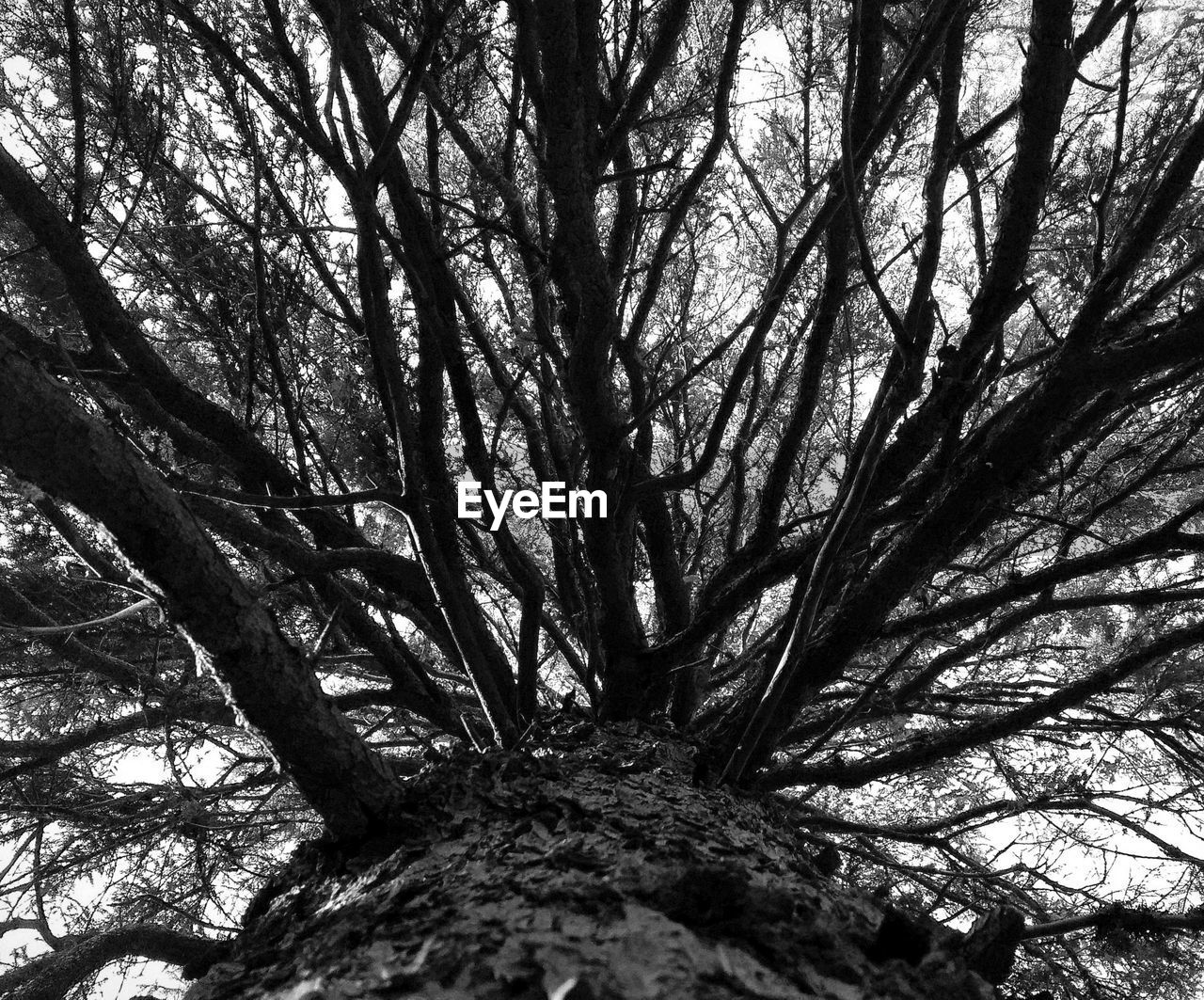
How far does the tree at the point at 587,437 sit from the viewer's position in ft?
3.62

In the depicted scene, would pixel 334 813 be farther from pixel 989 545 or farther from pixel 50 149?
pixel 989 545

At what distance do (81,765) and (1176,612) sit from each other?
3.97 m

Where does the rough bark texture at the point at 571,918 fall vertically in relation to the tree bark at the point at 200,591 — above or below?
below

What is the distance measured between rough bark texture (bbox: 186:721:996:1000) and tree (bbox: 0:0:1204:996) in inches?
0.7

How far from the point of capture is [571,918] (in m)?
0.71

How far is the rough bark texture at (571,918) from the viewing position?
62 cm

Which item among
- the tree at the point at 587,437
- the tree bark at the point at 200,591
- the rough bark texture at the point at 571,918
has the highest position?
the tree at the point at 587,437

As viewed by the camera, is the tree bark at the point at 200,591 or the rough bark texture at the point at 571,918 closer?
the rough bark texture at the point at 571,918

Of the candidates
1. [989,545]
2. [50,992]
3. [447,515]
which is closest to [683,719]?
[447,515]

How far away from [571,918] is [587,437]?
1.24m

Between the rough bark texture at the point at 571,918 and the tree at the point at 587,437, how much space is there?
0.06 ft

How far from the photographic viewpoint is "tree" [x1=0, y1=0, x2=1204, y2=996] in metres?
1.10

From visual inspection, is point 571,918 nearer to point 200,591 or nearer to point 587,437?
point 200,591

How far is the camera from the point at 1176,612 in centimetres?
261
